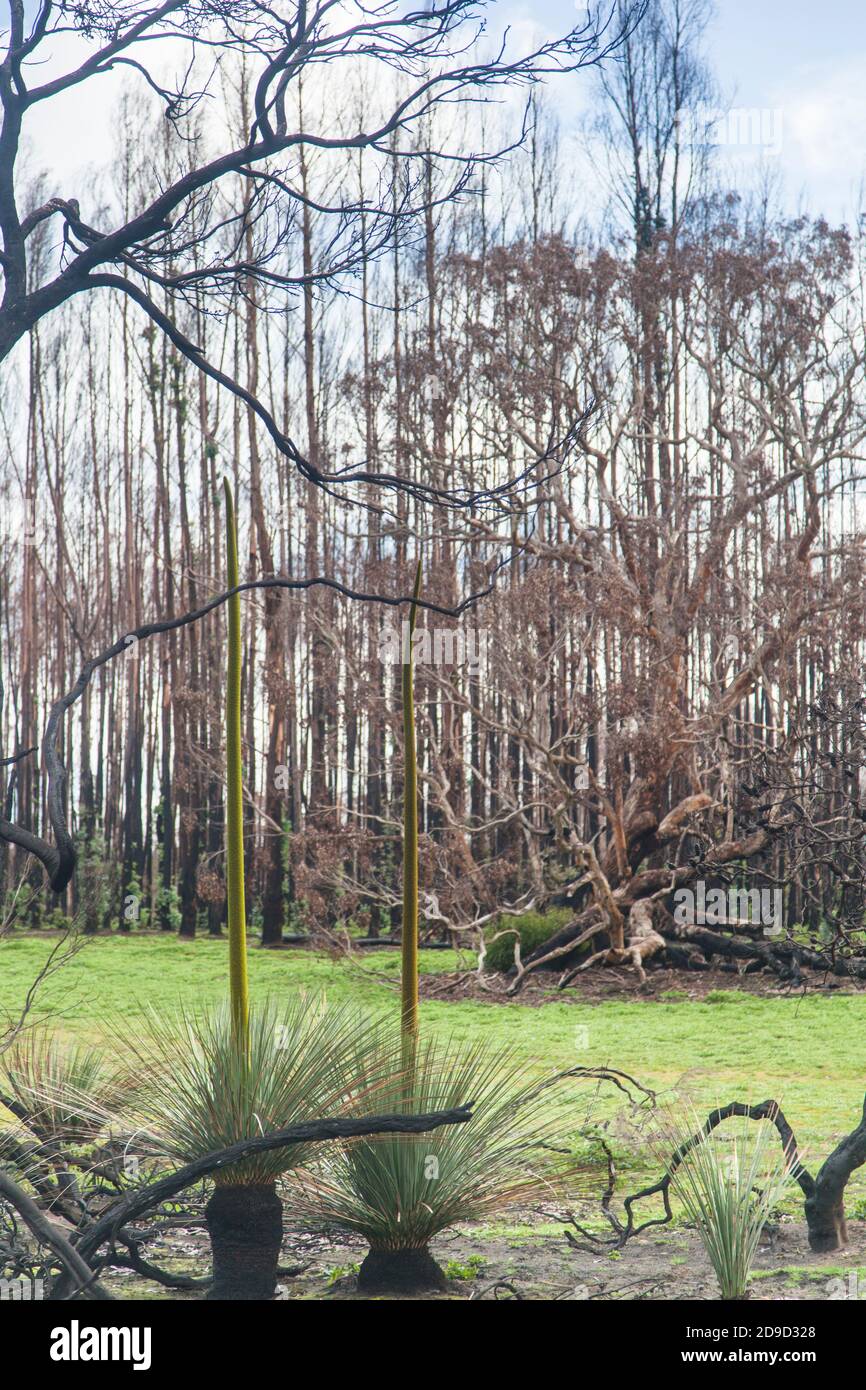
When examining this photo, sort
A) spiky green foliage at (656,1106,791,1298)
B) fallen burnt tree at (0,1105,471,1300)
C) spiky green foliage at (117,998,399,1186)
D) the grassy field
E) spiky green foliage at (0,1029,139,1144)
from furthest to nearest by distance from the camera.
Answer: the grassy field
spiky green foliage at (0,1029,139,1144)
spiky green foliage at (117,998,399,1186)
spiky green foliage at (656,1106,791,1298)
fallen burnt tree at (0,1105,471,1300)

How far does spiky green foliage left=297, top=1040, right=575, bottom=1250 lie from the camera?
3.04 metres

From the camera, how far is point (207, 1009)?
341 centimetres

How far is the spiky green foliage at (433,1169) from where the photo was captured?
3.04 metres

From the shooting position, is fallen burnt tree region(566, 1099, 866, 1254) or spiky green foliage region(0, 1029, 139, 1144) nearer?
spiky green foliage region(0, 1029, 139, 1144)

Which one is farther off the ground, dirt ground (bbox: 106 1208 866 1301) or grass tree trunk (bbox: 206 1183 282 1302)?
grass tree trunk (bbox: 206 1183 282 1302)

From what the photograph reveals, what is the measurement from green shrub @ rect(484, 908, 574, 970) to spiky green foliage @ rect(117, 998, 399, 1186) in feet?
21.7

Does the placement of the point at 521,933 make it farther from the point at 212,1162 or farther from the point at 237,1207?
the point at 212,1162

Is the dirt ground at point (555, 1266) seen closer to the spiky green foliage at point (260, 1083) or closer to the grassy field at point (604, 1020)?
the spiky green foliage at point (260, 1083)

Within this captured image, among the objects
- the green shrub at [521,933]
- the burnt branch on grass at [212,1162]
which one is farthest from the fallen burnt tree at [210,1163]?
the green shrub at [521,933]

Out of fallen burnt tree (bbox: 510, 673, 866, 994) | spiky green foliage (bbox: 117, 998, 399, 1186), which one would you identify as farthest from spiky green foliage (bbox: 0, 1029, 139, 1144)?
fallen burnt tree (bbox: 510, 673, 866, 994)

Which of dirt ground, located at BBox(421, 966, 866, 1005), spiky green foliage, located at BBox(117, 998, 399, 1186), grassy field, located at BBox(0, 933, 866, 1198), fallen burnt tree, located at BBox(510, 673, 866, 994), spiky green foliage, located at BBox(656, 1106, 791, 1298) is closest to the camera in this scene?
spiky green foliage, located at BBox(656, 1106, 791, 1298)

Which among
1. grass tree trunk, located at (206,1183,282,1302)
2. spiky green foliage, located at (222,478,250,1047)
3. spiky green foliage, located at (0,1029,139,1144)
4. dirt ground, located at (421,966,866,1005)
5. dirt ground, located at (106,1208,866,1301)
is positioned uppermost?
spiky green foliage, located at (222,478,250,1047)

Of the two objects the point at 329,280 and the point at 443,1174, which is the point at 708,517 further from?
the point at 443,1174

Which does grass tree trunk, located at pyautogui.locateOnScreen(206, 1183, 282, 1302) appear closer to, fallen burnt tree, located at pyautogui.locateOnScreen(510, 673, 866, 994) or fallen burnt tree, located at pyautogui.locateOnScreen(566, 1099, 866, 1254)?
fallen burnt tree, located at pyautogui.locateOnScreen(566, 1099, 866, 1254)
